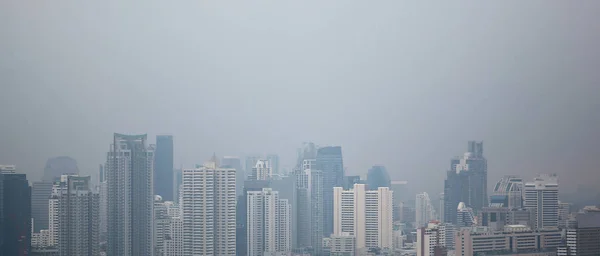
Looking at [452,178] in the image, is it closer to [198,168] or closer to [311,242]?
[311,242]

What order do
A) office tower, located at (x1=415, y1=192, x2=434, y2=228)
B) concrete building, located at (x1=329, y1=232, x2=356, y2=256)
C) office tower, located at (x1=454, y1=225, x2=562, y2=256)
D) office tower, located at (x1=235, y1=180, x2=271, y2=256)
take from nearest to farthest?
office tower, located at (x1=454, y1=225, x2=562, y2=256) < office tower, located at (x1=415, y1=192, x2=434, y2=228) < office tower, located at (x1=235, y1=180, x2=271, y2=256) < concrete building, located at (x1=329, y1=232, x2=356, y2=256)

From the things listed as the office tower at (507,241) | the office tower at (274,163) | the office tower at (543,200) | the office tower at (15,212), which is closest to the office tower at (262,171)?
the office tower at (274,163)

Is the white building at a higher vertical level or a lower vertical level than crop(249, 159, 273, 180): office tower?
lower

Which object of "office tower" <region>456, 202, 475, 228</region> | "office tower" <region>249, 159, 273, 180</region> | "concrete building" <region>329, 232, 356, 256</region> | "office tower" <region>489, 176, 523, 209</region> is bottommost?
"concrete building" <region>329, 232, 356, 256</region>

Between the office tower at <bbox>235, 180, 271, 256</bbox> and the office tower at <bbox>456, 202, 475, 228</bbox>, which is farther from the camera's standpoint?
the office tower at <bbox>235, 180, 271, 256</bbox>

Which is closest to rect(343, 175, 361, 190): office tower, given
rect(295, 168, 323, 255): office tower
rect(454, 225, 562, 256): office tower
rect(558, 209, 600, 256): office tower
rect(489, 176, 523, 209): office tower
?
rect(295, 168, 323, 255): office tower

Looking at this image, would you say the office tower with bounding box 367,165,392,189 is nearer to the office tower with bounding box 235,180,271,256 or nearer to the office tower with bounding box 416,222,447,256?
the office tower with bounding box 416,222,447,256
